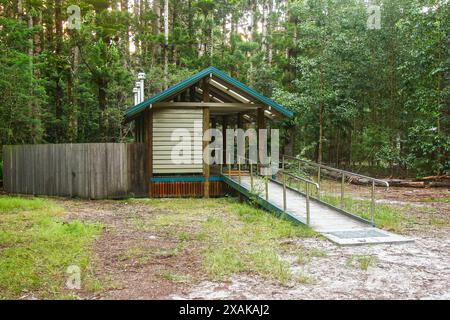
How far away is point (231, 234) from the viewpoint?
9.13 metres

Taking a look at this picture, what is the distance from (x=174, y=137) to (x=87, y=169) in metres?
3.19

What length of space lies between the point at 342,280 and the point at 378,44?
17354mm

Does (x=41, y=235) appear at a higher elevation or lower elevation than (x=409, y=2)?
→ lower

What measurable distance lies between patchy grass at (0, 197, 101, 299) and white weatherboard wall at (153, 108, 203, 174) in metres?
4.34

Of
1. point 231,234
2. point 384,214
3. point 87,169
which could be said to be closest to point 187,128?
point 87,169

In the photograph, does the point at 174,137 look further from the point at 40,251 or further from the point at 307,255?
the point at 307,255

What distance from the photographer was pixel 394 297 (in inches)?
214

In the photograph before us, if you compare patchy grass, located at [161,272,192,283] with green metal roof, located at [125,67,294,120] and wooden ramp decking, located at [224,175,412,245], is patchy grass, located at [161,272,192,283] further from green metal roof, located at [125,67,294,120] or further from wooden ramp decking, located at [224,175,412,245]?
green metal roof, located at [125,67,294,120]

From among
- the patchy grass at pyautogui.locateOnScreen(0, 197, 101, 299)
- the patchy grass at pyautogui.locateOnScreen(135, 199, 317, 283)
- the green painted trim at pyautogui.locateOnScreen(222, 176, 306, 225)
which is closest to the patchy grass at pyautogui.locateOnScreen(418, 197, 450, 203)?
the green painted trim at pyautogui.locateOnScreen(222, 176, 306, 225)

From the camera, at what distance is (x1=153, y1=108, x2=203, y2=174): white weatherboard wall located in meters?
15.3

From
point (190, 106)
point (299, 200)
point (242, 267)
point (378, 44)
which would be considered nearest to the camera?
point (242, 267)

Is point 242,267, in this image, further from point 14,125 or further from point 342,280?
point 14,125
